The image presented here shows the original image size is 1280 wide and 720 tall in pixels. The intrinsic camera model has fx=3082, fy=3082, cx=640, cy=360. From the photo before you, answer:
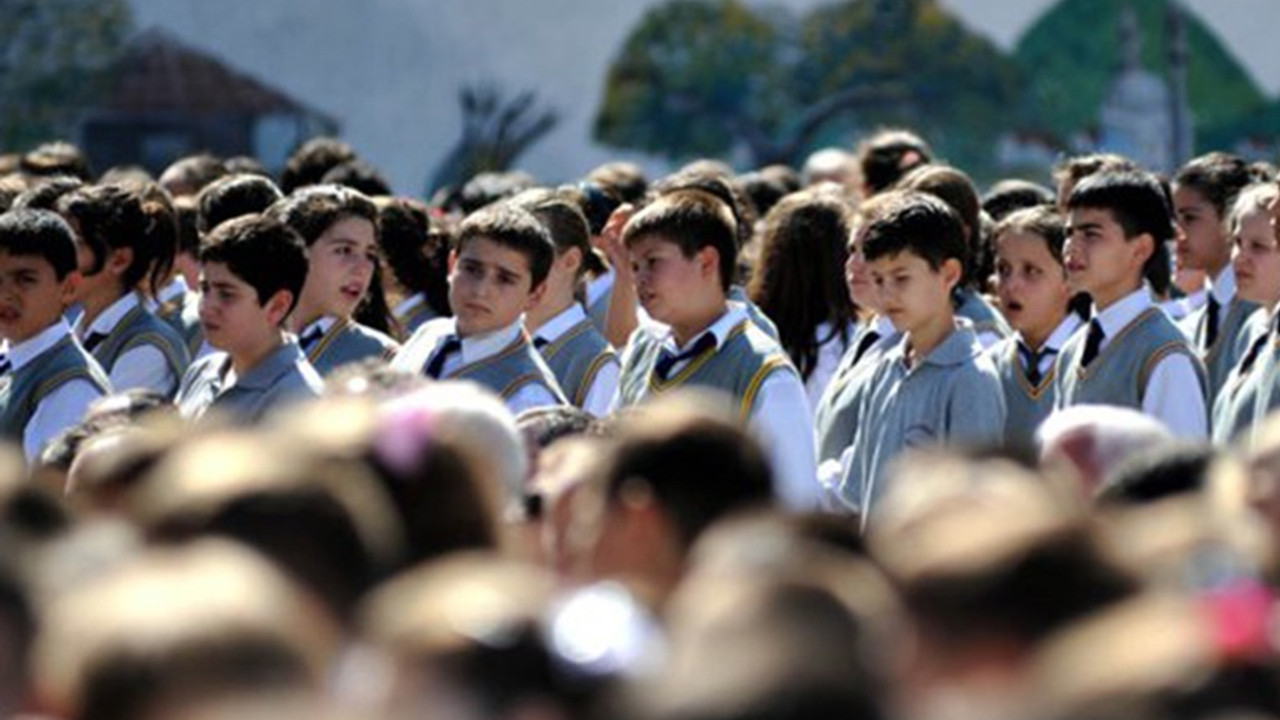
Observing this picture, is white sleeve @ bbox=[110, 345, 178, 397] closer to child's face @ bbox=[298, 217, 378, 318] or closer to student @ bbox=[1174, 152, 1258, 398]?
child's face @ bbox=[298, 217, 378, 318]

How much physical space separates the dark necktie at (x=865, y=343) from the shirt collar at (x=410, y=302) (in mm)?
1673

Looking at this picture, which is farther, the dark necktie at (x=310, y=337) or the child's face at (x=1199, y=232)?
the child's face at (x=1199, y=232)

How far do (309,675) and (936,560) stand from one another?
0.62m

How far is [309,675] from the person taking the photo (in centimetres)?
256

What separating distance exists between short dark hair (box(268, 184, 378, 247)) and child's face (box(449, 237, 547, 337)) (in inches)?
18.1

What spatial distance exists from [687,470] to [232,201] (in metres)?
4.72

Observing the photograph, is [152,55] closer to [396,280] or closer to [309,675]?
[396,280]

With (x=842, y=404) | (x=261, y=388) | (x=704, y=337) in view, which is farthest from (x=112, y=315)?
(x=842, y=404)

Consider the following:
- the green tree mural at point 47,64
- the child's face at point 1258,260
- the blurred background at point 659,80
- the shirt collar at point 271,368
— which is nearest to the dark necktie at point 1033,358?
the child's face at point 1258,260

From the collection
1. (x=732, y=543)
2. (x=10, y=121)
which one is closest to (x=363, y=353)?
(x=732, y=543)

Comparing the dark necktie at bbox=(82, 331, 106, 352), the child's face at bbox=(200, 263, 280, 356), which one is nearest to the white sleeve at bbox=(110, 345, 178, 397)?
the dark necktie at bbox=(82, 331, 106, 352)

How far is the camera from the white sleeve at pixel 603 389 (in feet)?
23.9

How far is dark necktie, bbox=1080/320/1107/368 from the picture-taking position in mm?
6672

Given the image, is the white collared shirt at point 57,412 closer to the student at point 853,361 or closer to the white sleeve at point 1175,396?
the student at point 853,361
